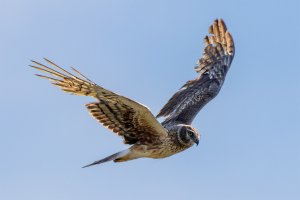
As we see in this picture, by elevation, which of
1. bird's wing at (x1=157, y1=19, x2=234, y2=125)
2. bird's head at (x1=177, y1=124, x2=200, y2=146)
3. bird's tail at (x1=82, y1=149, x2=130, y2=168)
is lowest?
bird's tail at (x1=82, y1=149, x2=130, y2=168)

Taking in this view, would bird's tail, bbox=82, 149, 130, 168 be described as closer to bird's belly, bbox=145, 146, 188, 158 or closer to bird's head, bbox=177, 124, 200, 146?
bird's belly, bbox=145, 146, 188, 158

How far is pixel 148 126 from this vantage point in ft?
50.0

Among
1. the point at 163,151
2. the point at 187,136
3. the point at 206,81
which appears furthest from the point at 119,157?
the point at 206,81

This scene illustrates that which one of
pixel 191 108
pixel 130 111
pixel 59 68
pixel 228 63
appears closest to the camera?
pixel 59 68

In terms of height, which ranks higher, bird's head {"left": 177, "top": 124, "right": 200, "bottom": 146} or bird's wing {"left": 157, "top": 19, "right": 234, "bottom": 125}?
bird's wing {"left": 157, "top": 19, "right": 234, "bottom": 125}

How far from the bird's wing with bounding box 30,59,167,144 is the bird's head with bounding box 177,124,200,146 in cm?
29

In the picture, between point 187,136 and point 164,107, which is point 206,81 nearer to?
point 164,107

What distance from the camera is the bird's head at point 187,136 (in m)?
15.5

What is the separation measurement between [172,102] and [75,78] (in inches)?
152

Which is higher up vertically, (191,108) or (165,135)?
(191,108)

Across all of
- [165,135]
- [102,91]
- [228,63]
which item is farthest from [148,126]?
[228,63]

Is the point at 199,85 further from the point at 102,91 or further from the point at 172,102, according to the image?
the point at 102,91

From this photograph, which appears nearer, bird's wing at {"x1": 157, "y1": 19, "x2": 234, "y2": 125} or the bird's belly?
the bird's belly

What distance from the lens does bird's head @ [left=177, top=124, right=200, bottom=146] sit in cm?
1548
